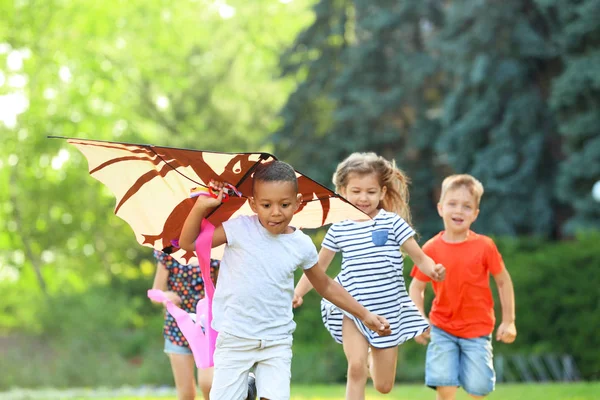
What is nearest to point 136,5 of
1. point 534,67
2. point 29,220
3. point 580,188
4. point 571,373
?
point 29,220

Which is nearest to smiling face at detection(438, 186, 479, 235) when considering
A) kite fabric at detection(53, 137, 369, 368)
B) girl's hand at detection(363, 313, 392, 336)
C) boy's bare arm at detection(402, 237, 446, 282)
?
boy's bare arm at detection(402, 237, 446, 282)

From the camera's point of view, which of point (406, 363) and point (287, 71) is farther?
point (287, 71)

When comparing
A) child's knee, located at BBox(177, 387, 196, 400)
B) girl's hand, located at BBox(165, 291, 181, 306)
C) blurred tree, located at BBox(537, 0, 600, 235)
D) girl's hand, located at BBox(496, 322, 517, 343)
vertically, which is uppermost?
blurred tree, located at BBox(537, 0, 600, 235)

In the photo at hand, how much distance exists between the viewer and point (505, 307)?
278 inches

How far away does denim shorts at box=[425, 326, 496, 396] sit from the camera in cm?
696

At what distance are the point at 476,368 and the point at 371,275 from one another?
1197 mm

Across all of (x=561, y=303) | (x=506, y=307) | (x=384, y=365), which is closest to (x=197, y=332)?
(x=384, y=365)

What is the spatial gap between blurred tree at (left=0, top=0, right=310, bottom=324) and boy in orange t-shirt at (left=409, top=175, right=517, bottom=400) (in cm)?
1625

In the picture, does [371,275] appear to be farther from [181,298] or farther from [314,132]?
[314,132]

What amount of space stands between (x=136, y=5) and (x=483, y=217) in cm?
1381

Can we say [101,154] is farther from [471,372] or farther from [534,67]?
[534,67]

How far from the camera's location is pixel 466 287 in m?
7.00

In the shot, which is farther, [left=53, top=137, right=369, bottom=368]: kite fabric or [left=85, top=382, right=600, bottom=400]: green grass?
[left=85, top=382, right=600, bottom=400]: green grass

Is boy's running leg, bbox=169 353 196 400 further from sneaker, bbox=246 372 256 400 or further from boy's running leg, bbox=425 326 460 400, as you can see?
boy's running leg, bbox=425 326 460 400
